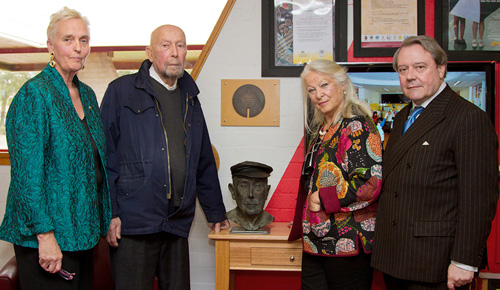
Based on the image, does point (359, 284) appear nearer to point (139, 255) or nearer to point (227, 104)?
point (139, 255)

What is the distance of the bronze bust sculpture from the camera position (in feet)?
8.74

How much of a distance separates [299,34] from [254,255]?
155cm

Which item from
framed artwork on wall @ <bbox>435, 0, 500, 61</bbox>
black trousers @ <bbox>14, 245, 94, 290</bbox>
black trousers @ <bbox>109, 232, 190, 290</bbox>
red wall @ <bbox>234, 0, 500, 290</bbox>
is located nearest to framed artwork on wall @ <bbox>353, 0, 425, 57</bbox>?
red wall @ <bbox>234, 0, 500, 290</bbox>

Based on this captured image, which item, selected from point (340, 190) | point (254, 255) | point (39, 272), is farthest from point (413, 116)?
point (39, 272)

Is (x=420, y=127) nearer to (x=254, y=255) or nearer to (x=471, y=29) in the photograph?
(x=254, y=255)

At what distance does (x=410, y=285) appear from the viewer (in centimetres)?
176

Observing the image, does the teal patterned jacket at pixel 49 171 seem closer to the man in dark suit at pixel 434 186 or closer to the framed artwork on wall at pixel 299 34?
the man in dark suit at pixel 434 186

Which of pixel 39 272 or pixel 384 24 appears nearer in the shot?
pixel 39 272

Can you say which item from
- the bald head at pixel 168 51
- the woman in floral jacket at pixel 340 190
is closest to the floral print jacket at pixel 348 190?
the woman in floral jacket at pixel 340 190

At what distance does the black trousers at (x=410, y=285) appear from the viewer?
171cm

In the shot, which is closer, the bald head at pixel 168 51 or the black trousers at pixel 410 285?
the black trousers at pixel 410 285

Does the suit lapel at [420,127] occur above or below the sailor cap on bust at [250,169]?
above

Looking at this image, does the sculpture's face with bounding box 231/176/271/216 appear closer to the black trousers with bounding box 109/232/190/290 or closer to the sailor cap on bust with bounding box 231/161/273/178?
the sailor cap on bust with bounding box 231/161/273/178

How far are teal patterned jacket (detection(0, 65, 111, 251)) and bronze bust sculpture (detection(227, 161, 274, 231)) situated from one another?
38.6 inches
